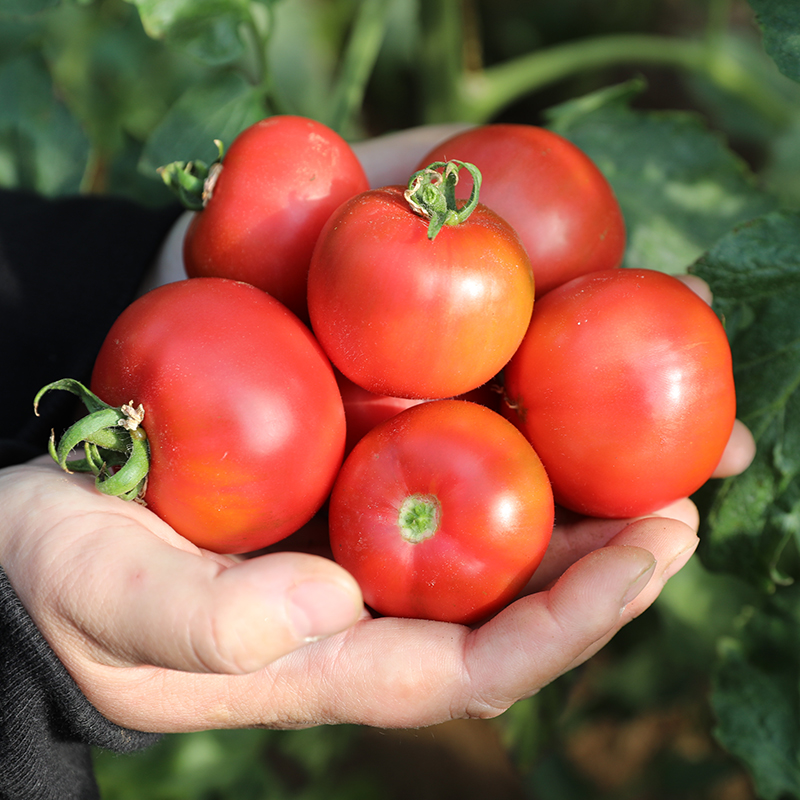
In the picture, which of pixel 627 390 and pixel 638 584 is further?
pixel 627 390

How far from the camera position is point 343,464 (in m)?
1.20

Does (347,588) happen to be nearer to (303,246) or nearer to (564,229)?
(303,246)

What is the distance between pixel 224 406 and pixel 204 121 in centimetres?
94

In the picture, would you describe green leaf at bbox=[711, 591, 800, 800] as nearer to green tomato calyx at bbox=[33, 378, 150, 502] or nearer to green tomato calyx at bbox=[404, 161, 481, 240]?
green tomato calyx at bbox=[404, 161, 481, 240]

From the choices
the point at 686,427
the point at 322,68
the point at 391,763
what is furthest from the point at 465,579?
the point at 322,68

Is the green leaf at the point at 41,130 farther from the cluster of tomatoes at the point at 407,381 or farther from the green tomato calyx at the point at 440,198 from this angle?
the green tomato calyx at the point at 440,198

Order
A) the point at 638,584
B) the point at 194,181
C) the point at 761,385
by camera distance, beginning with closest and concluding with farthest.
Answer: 1. the point at 638,584
2. the point at 194,181
3. the point at 761,385

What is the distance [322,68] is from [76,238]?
149 cm

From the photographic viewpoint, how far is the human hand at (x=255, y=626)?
2.98 feet

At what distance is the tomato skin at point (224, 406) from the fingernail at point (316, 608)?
20cm

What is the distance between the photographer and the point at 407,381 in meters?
1.12

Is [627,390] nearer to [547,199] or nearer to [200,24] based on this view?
[547,199]

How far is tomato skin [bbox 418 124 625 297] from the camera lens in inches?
50.0

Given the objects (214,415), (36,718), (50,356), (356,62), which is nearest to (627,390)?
(214,415)
